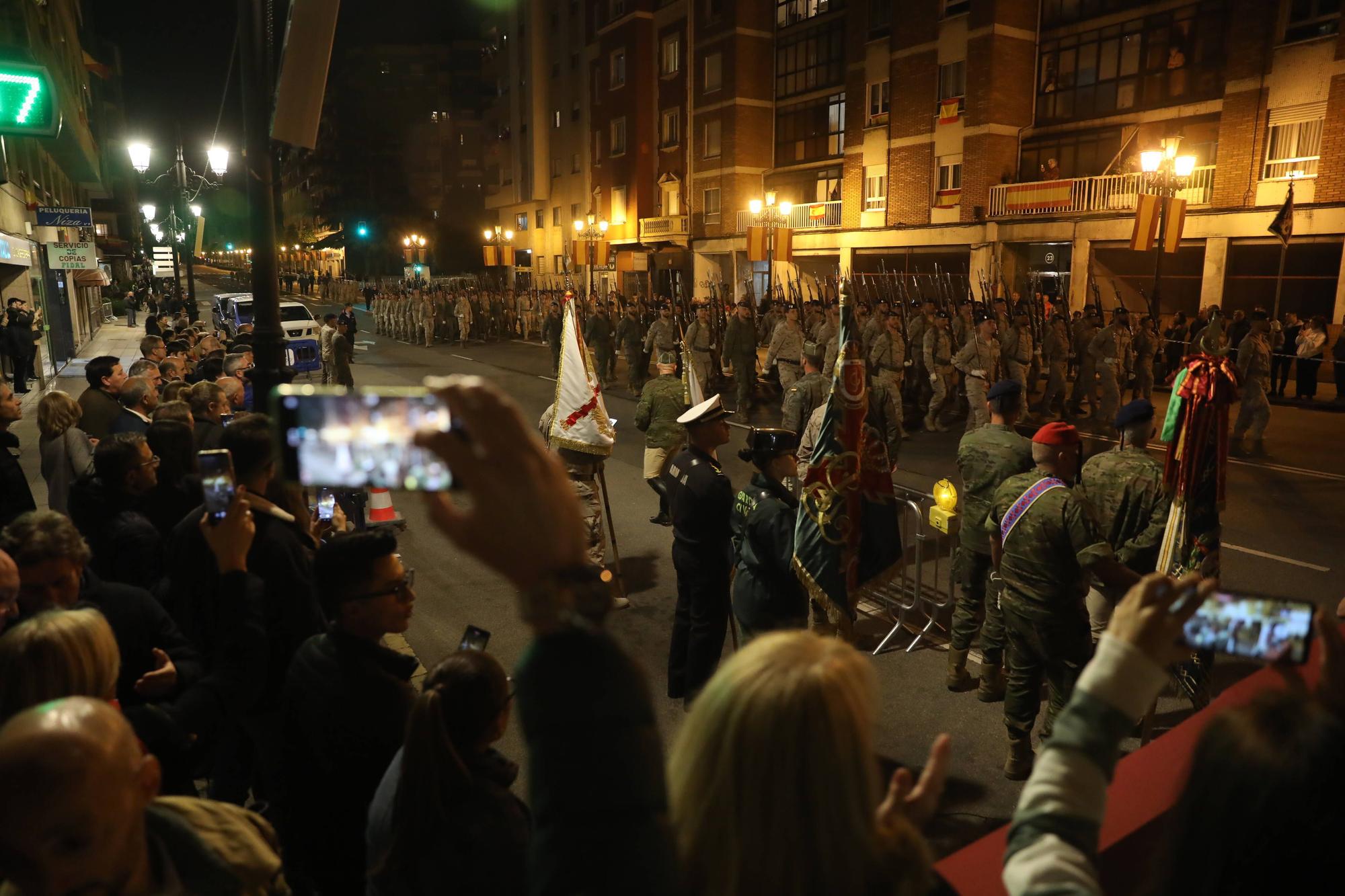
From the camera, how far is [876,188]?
3167cm

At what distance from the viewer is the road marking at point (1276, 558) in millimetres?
7895

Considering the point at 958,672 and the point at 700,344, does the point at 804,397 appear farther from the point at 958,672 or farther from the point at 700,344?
the point at 700,344

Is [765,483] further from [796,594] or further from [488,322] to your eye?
[488,322]

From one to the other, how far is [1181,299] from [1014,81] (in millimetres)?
8451

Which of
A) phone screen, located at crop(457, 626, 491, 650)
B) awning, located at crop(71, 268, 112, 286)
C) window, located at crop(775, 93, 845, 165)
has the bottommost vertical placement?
phone screen, located at crop(457, 626, 491, 650)

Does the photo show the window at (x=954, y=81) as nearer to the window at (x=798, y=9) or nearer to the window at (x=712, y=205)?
the window at (x=798, y=9)

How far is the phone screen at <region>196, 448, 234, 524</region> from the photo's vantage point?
256 cm

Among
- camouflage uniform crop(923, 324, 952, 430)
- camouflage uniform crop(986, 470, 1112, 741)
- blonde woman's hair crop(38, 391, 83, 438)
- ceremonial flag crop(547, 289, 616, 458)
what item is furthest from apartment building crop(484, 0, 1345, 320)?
blonde woman's hair crop(38, 391, 83, 438)

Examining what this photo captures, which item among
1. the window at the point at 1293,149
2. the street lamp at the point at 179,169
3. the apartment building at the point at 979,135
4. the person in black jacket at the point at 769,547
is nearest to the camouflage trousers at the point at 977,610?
the person in black jacket at the point at 769,547

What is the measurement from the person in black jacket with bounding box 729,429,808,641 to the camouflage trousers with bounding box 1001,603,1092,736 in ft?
3.76

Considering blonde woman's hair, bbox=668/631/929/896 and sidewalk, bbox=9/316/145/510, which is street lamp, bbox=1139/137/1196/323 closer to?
sidewalk, bbox=9/316/145/510

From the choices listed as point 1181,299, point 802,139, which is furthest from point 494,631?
point 802,139

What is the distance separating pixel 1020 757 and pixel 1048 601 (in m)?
0.84

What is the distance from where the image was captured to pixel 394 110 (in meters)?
67.9
